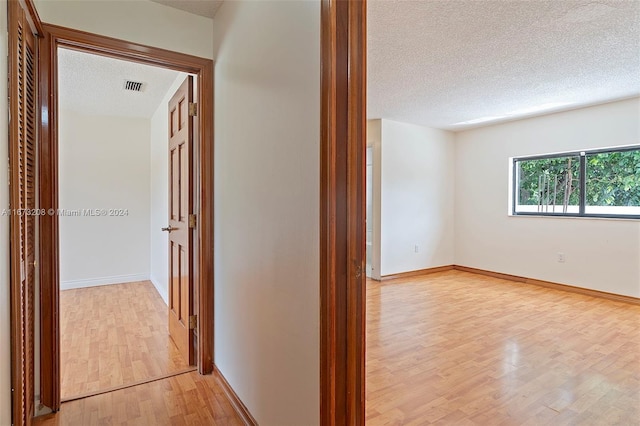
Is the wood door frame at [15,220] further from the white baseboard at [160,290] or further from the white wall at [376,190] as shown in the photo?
the white wall at [376,190]

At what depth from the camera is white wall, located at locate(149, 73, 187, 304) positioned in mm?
3848

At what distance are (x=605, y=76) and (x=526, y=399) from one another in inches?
118

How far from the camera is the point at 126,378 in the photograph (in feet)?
7.22

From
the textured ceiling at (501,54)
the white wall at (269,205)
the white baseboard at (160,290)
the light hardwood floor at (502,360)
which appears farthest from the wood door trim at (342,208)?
the white baseboard at (160,290)

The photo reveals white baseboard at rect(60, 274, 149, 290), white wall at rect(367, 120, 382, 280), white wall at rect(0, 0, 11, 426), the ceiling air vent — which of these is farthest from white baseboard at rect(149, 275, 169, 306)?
white wall at rect(367, 120, 382, 280)

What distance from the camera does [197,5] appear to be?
2055 mm

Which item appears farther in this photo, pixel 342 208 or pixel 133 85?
pixel 133 85

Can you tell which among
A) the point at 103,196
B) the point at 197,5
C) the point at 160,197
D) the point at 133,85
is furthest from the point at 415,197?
the point at 103,196

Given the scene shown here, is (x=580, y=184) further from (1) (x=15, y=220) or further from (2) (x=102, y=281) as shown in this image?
(2) (x=102, y=281)

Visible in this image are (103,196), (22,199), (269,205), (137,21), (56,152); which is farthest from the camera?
(103,196)

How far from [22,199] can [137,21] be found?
1210 millimetres

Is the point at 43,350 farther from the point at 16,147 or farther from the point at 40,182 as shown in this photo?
the point at 16,147

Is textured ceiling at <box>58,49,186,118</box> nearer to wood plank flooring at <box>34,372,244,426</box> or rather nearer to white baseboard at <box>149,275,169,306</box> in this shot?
white baseboard at <box>149,275,169,306</box>

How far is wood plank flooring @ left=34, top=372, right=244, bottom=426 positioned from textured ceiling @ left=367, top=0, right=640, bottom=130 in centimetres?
250
